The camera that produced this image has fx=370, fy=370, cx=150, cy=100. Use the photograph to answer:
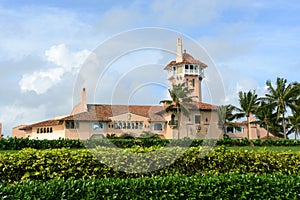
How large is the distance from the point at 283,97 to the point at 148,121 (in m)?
16.5

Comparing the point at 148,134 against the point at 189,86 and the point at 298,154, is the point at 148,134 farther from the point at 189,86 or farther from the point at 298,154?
the point at 298,154

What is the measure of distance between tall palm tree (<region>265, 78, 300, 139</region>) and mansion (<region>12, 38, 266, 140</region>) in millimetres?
7448

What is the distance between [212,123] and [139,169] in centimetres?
3977

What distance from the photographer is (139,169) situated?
8.23m

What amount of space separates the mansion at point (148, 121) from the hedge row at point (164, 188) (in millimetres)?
30914

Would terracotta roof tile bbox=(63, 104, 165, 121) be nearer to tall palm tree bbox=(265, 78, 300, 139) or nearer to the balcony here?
the balcony

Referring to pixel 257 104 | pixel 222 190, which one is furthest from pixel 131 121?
pixel 222 190

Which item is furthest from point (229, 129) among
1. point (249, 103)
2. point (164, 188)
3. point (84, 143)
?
point (164, 188)

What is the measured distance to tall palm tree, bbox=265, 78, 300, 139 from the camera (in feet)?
145

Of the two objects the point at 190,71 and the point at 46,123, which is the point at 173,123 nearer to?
the point at 190,71

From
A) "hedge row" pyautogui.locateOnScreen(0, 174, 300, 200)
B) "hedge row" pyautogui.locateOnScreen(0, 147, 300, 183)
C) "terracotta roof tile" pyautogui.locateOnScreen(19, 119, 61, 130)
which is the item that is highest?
"terracotta roof tile" pyautogui.locateOnScreen(19, 119, 61, 130)

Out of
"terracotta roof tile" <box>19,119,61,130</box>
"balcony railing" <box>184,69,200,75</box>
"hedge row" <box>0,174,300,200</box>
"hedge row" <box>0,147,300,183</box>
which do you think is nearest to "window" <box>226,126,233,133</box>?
"balcony railing" <box>184,69,200,75</box>

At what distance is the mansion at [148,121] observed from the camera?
135 ft

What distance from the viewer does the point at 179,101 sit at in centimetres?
4294
